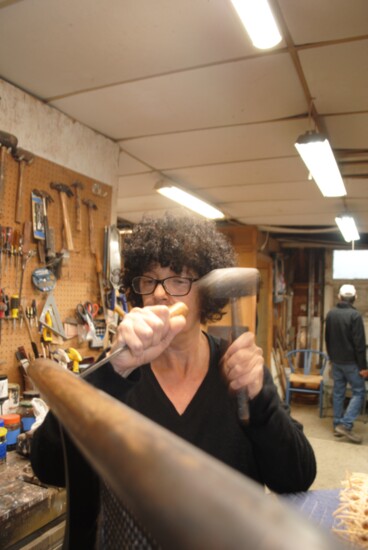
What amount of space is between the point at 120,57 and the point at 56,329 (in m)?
1.37

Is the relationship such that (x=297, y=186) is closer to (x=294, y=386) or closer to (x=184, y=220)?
(x=184, y=220)

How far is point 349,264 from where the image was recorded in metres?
7.68

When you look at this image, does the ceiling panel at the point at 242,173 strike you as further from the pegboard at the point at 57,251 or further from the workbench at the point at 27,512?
the workbench at the point at 27,512

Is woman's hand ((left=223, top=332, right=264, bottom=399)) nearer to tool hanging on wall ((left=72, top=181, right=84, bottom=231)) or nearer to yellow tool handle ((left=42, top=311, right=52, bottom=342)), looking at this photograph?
yellow tool handle ((left=42, top=311, right=52, bottom=342))

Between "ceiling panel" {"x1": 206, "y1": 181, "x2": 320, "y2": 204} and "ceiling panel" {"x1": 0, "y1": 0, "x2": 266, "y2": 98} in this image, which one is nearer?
"ceiling panel" {"x1": 0, "y1": 0, "x2": 266, "y2": 98}

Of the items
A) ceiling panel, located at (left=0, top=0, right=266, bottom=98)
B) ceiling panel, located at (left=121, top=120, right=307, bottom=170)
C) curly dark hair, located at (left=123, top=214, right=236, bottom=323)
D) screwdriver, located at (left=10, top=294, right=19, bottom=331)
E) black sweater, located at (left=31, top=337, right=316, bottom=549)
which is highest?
ceiling panel, located at (left=0, top=0, right=266, bottom=98)

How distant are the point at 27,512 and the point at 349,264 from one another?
7.27m

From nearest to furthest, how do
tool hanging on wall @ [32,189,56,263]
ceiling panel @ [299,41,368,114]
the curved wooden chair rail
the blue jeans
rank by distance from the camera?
the curved wooden chair rail < ceiling panel @ [299,41,368,114] < tool hanging on wall @ [32,189,56,263] < the blue jeans

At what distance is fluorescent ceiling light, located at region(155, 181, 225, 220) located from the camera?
3.77 meters

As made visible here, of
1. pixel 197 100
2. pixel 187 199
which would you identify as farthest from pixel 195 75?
pixel 187 199

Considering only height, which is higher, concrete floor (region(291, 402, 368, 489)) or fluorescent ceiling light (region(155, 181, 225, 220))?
fluorescent ceiling light (region(155, 181, 225, 220))

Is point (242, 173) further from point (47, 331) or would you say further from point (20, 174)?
point (47, 331)

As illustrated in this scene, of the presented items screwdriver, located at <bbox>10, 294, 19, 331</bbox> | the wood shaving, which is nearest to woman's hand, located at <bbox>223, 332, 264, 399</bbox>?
the wood shaving

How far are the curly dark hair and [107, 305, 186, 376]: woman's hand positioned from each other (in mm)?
514
